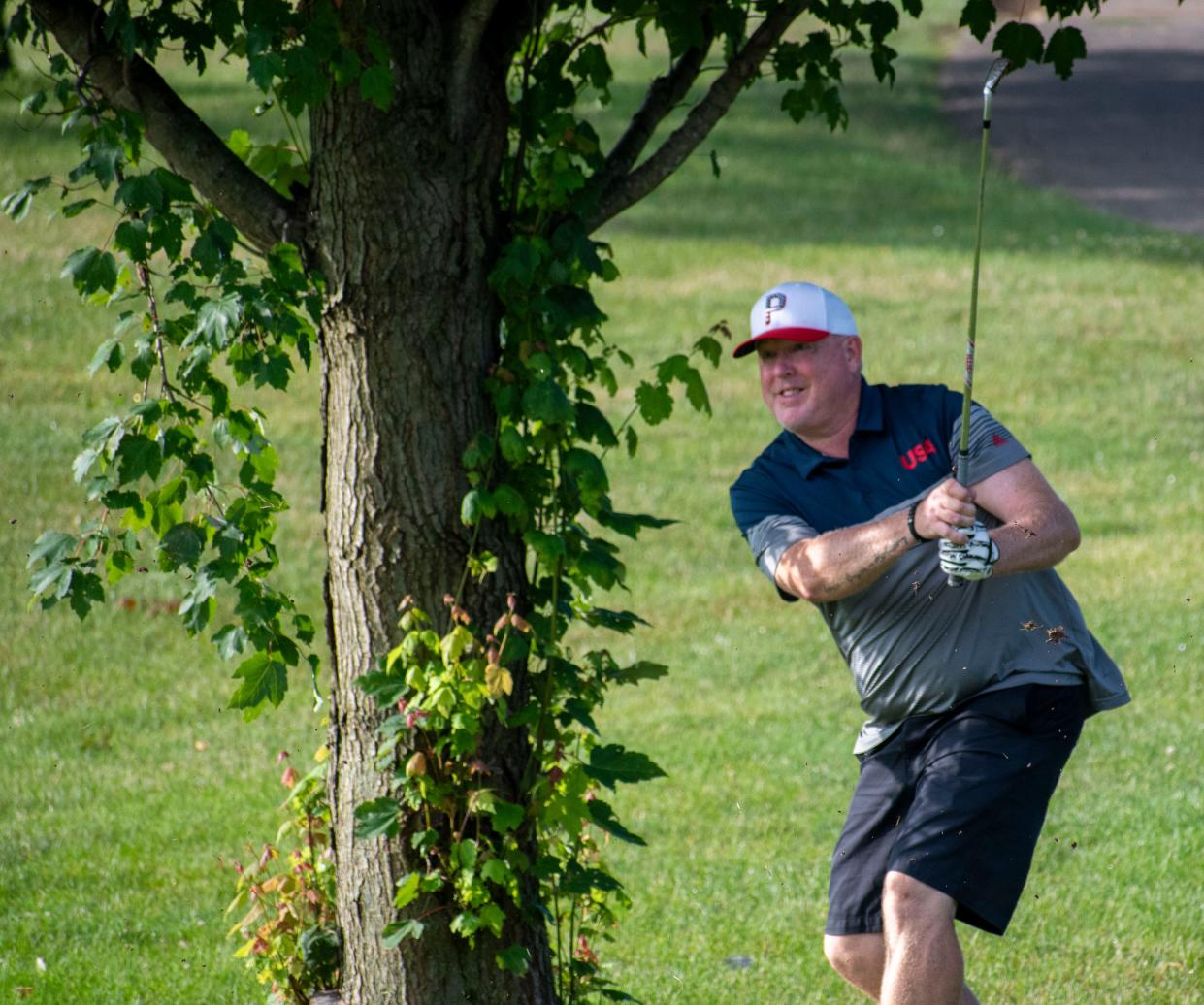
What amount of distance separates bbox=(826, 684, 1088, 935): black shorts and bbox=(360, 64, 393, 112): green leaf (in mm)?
1880

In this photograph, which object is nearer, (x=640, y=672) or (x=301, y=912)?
(x=640, y=672)

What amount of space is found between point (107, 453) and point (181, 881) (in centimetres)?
261

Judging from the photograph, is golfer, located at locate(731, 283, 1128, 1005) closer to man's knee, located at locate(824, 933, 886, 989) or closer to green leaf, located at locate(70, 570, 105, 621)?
man's knee, located at locate(824, 933, 886, 989)

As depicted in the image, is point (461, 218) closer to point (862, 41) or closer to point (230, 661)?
point (862, 41)

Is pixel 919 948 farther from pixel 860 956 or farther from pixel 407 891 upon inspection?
pixel 407 891

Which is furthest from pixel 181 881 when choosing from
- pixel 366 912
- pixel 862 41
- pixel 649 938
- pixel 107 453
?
pixel 862 41

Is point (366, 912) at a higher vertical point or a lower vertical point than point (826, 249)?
lower

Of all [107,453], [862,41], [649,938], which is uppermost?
[862,41]

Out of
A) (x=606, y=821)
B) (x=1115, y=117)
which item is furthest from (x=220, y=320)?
(x=1115, y=117)

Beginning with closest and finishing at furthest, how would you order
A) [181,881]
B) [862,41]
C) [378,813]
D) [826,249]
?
[378,813]
[862,41]
[181,881]
[826,249]

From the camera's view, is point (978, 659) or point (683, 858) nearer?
point (978, 659)

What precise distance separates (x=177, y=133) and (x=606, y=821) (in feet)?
5.97

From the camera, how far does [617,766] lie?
370 cm

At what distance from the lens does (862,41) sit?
14.3 feet
